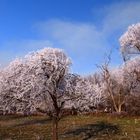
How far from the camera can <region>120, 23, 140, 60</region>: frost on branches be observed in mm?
57688

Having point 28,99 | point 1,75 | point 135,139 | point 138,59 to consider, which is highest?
point 138,59

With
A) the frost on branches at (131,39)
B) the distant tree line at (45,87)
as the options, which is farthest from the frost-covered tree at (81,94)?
the frost on branches at (131,39)

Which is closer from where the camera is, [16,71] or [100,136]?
[16,71]

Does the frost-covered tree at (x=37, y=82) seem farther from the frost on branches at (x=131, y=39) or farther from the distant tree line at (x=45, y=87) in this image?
the frost on branches at (x=131, y=39)

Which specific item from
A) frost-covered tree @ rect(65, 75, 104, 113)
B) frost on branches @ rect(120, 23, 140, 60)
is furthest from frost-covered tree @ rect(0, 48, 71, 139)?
frost on branches @ rect(120, 23, 140, 60)

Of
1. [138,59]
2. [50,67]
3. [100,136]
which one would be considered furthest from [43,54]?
[138,59]

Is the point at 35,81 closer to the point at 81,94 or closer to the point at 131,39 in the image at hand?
the point at 81,94

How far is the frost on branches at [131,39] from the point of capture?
189 ft

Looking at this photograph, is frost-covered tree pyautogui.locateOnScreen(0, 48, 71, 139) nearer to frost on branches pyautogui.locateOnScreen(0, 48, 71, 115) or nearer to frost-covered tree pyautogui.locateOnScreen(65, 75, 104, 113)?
frost on branches pyautogui.locateOnScreen(0, 48, 71, 115)

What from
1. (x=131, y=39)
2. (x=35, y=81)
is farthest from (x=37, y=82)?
(x=131, y=39)

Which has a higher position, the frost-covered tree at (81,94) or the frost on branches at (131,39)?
the frost on branches at (131,39)

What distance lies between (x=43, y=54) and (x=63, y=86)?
222 cm

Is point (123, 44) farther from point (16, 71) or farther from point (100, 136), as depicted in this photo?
point (16, 71)

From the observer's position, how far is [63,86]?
85.5ft
